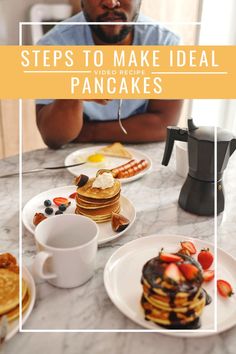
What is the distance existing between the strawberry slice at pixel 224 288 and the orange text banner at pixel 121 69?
0.62 meters

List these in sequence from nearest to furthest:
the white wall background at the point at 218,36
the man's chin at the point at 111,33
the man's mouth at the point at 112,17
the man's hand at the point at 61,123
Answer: the man's hand at the point at 61,123
the man's mouth at the point at 112,17
the man's chin at the point at 111,33
the white wall background at the point at 218,36

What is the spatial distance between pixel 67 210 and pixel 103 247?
19 cm

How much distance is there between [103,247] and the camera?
0.84 meters

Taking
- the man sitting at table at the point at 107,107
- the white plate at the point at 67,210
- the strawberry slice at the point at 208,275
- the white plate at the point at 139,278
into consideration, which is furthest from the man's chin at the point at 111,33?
the strawberry slice at the point at 208,275

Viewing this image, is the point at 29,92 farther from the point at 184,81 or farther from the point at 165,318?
the point at 165,318

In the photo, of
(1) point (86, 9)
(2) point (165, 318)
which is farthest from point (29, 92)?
(2) point (165, 318)

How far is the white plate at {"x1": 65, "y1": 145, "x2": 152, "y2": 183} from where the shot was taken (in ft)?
3.85

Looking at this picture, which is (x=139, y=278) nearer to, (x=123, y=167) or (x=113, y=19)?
(x=123, y=167)

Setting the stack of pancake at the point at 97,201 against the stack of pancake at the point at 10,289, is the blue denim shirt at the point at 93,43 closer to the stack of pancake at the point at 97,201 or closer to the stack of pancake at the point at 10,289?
the stack of pancake at the point at 97,201

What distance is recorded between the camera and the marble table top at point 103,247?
0.61 m

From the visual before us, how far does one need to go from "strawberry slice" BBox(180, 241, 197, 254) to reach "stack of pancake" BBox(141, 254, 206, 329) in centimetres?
16

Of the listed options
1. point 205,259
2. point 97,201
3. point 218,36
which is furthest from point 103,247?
point 218,36

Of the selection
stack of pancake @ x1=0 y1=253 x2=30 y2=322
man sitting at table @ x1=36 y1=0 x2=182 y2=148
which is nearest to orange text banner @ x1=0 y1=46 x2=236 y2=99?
man sitting at table @ x1=36 y1=0 x2=182 y2=148

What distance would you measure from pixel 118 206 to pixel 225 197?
0.32 metres
